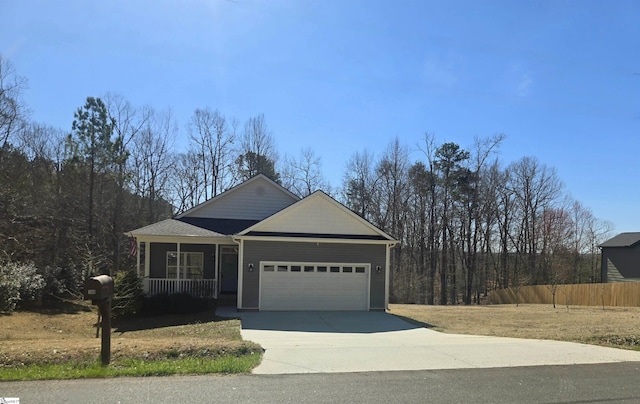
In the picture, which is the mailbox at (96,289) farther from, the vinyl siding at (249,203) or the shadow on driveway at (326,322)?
the vinyl siding at (249,203)

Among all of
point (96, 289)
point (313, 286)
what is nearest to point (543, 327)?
point (313, 286)

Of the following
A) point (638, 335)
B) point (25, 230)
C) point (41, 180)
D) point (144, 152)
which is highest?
point (144, 152)

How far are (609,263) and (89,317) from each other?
37354 mm

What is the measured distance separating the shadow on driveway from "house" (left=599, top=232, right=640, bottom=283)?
27.5m

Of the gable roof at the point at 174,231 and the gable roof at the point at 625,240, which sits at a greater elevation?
the gable roof at the point at 174,231

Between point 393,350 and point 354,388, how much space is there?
135 inches

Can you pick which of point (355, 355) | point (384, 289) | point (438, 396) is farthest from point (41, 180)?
point (438, 396)

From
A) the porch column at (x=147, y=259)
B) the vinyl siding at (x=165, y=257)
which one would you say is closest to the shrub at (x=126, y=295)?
the porch column at (x=147, y=259)

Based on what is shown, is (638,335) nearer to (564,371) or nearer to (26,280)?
(564,371)

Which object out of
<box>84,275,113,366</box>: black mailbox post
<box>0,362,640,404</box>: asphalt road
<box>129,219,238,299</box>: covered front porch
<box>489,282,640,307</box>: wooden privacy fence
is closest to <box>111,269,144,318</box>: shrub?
<box>129,219,238,299</box>: covered front porch

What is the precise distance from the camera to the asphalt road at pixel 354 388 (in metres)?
5.77

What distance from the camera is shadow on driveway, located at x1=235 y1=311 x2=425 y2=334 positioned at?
1366 cm

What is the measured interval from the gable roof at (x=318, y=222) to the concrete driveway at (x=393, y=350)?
190 inches

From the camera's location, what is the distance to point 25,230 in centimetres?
2677
